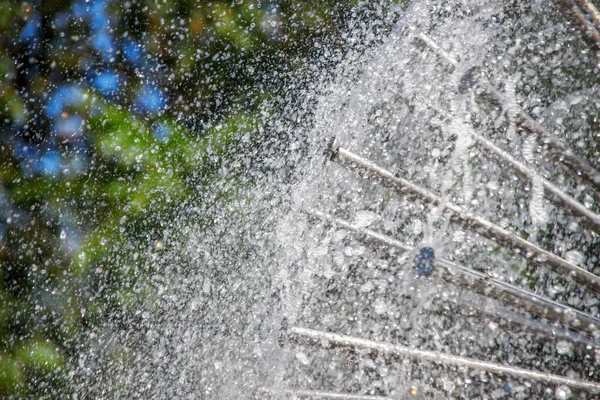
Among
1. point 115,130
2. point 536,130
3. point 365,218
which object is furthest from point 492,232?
point 115,130

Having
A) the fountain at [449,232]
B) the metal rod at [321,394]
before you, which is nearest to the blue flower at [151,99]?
the fountain at [449,232]

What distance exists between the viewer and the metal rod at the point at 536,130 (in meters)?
1.21

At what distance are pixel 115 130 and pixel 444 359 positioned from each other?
9.62 ft

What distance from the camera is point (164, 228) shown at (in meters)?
3.53

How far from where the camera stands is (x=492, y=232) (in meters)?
1.22

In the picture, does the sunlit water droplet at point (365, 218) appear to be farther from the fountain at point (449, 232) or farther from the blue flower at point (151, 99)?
the blue flower at point (151, 99)

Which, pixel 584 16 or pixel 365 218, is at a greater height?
pixel 584 16

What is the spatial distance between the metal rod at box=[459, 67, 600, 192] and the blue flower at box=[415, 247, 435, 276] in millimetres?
404

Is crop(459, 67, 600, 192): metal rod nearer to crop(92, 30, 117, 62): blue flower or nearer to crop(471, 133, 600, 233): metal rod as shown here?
crop(471, 133, 600, 233): metal rod

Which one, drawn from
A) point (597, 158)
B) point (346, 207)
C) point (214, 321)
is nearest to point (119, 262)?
point (214, 321)

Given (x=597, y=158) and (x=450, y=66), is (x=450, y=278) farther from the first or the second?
(x=597, y=158)

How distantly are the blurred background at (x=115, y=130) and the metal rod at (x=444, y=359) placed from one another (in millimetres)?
2195

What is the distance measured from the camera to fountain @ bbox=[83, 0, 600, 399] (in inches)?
49.3

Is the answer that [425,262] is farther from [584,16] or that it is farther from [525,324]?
[584,16]
